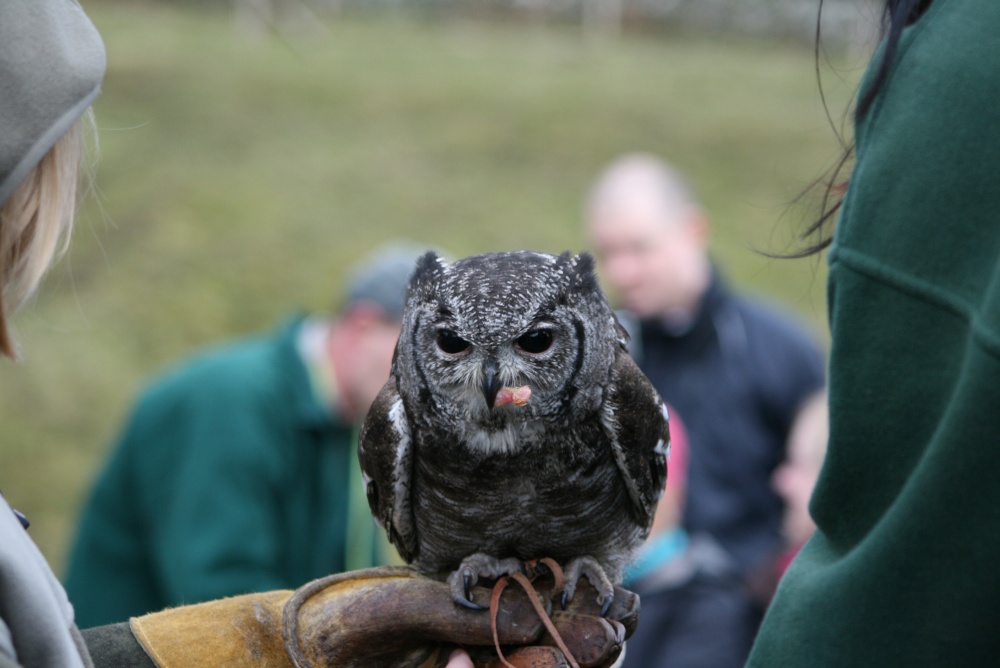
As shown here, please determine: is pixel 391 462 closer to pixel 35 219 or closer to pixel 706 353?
pixel 35 219

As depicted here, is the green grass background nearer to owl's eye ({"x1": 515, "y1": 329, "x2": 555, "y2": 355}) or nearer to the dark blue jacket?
the dark blue jacket

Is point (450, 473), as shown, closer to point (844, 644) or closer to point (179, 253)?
point (844, 644)

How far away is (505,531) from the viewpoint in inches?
90.7

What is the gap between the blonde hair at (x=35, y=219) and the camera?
1.54 m

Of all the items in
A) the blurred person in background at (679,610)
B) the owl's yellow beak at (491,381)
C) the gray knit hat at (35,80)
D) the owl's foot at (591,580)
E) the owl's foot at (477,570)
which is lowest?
the blurred person in background at (679,610)

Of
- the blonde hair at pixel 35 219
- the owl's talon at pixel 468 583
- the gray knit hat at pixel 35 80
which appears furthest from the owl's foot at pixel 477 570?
the gray knit hat at pixel 35 80

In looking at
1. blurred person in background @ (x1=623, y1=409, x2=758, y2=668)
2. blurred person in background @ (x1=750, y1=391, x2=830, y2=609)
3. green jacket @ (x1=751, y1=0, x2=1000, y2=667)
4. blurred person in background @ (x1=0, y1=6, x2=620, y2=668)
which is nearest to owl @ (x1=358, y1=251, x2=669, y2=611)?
blurred person in background @ (x1=0, y1=6, x2=620, y2=668)

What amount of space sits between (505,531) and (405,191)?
10.1m

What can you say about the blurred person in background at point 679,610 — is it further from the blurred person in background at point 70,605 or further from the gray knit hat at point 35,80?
the gray knit hat at point 35,80

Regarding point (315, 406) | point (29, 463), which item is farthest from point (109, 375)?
point (315, 406)

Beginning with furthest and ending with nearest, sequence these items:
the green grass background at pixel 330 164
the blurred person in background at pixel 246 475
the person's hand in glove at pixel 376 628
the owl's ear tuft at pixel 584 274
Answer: the green grass background at pixel 330 164 → the blurred person in background at pixel 246 475 → the owl's ear tuft at pixel 584 274 → the person's hand in glove at pixel 376 628

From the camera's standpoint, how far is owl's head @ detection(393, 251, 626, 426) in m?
2.15

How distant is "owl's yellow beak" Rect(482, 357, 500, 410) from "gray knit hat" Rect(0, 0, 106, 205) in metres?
1.01

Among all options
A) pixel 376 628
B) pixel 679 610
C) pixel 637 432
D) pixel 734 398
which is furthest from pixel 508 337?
pixel 734 398
